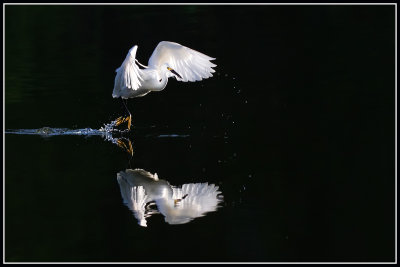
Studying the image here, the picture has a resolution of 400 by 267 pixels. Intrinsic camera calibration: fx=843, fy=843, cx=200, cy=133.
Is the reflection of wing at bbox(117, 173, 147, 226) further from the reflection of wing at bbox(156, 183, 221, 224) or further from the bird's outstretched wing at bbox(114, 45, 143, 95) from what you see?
the bird's outstretched wing at bbox(114, 45, 143, 95)

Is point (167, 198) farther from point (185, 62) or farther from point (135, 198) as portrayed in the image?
point (185, 62)

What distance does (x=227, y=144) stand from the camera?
804cm

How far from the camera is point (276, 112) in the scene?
909cm

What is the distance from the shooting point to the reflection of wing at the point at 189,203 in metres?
6.18

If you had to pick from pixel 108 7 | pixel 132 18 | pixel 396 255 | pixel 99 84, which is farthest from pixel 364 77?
pixel 108 7

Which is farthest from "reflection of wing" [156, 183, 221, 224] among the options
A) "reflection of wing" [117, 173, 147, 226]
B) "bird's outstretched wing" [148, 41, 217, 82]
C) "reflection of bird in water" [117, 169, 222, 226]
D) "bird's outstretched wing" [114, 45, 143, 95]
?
"bird's outstretched wing" [148, 41, 217, 82]

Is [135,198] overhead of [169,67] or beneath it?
beneath

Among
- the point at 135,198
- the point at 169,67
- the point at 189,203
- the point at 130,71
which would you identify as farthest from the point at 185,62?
the point at 189,203

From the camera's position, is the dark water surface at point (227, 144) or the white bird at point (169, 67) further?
the white bird at point (169, 67)

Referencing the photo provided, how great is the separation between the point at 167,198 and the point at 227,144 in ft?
5.33

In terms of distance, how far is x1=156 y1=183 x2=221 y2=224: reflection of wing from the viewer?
243 inches

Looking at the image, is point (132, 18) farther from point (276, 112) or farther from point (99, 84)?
point (276, 112)

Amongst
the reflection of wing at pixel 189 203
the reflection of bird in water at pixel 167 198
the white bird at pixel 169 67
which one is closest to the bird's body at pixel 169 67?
the white bird at pixel 169 67

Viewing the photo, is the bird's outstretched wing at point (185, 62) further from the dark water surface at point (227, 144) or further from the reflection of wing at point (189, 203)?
the reflection of wing at point (189, 203)
